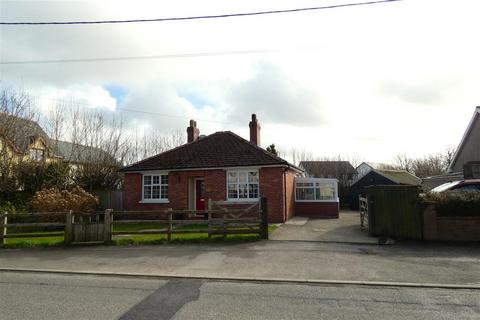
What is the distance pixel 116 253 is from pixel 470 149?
26384 mm

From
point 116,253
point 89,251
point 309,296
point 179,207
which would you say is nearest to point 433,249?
point 309,296

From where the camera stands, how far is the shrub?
1897 cm

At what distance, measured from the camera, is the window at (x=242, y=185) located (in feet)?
67.1

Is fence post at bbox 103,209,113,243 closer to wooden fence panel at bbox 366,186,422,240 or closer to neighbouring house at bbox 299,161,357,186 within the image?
wooden fence panel at bbox 366,186,422,240

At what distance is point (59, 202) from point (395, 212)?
619 inches

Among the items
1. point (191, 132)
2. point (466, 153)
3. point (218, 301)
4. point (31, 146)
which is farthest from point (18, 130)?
point (466, 153)

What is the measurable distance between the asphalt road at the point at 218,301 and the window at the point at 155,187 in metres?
13.9

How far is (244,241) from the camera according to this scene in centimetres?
1313

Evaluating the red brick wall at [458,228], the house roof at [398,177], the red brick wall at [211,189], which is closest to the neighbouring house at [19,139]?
the red brick wall at [211,189]

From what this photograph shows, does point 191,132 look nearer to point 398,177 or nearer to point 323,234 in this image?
point 323,234

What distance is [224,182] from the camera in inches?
819

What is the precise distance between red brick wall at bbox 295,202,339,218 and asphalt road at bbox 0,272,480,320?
622 inches

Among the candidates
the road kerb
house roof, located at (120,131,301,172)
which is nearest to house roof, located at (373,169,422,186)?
house roof, located at (120,131,301,172)

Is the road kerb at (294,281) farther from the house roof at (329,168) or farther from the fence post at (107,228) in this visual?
the house roof at (329,168)
